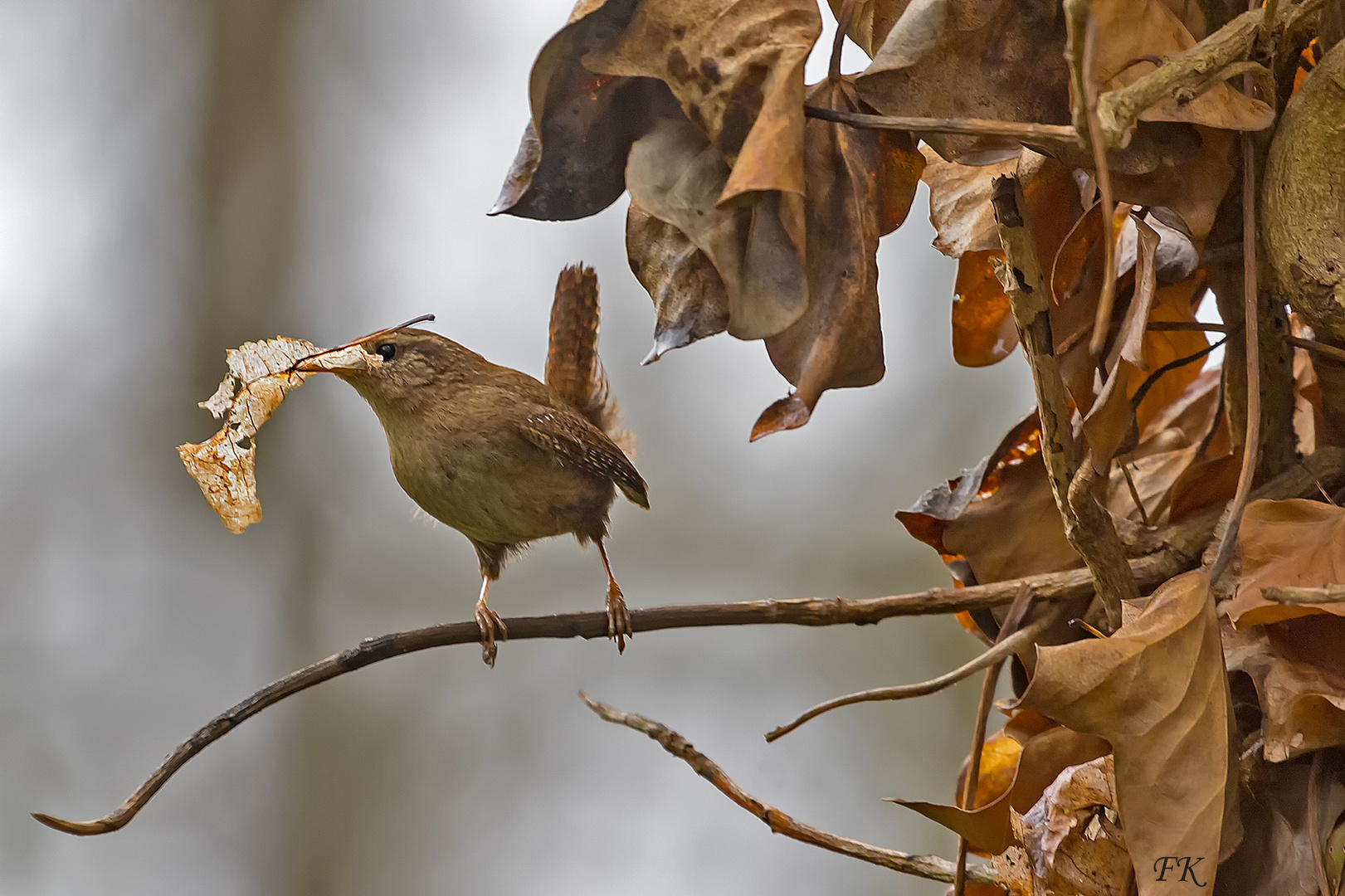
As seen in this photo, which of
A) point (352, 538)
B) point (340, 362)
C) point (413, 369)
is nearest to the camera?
point (340, 362)

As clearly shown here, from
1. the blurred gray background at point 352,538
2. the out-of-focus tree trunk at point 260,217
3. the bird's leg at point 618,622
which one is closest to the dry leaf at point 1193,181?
the bird's leg at point 618,622

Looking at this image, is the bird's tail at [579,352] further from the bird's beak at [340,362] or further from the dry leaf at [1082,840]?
the dry leaf at [1082,840]

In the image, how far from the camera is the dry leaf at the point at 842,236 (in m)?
0.52

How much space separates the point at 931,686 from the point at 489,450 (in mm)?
392

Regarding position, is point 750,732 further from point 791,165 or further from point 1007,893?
point 791,165

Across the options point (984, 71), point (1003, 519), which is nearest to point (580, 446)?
point (1003, 519)

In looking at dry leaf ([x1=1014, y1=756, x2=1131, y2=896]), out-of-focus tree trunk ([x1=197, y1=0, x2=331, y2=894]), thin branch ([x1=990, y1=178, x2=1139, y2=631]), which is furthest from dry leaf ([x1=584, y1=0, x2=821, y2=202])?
out-of-focus tree trunk ([x1=197, y1=0, x2=331, y2=894])

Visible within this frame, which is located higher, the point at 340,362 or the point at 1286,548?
the point at 340,362

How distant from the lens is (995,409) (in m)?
2.21

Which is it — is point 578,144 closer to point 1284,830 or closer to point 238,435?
point 238,435

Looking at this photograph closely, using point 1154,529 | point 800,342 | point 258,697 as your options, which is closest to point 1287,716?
point 1154,529

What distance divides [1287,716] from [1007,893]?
0.20 metres

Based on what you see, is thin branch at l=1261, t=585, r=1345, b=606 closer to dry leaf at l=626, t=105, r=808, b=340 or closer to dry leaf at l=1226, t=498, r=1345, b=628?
dry leaf at l=1226, t=498, r=1345, b=628

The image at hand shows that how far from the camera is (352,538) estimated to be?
2102mm
